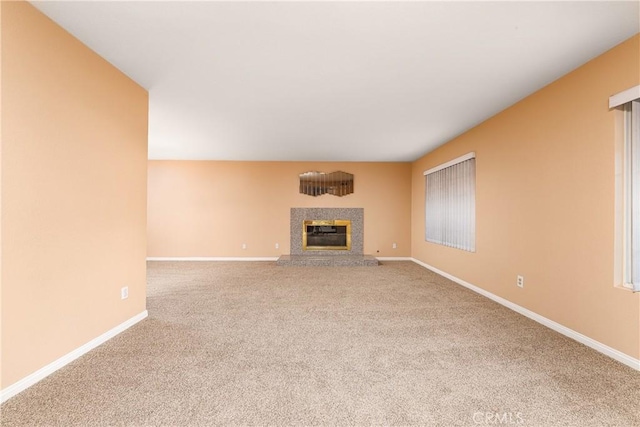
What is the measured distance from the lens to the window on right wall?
2.10m

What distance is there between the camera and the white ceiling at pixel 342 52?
1.83 m

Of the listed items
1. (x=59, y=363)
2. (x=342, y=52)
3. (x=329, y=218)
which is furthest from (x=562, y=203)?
(x=329, y=218)

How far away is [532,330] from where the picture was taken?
2.66 meters

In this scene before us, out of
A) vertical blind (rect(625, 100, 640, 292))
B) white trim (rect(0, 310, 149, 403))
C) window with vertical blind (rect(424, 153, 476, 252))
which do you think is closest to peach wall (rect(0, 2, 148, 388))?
white trim (rect(0, 310, 149, 403))

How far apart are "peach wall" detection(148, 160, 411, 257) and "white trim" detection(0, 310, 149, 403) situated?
404 cm

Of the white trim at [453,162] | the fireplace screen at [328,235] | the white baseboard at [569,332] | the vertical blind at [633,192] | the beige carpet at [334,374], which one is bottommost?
the beige carpet at [334,374]

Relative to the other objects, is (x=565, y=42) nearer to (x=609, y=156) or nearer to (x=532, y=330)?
(x=609, y=156)

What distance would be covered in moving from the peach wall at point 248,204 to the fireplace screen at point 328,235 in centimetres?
43

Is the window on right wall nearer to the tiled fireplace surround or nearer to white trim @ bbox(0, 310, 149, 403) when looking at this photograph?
white trim @ bbox(0, 310, 149, 403)

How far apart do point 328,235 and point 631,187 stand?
17.4ft

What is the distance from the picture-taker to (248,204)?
22.2 feet

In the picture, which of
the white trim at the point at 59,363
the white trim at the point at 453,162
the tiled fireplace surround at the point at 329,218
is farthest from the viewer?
the tiled fireplace surround at the point at 329,218

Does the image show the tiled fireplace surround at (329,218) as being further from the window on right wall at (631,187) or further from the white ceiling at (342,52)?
the window on right wall at (631,187)

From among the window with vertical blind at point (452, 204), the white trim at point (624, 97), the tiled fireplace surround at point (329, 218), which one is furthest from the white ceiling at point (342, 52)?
the tiled fireplace surround at point (329, 218)
